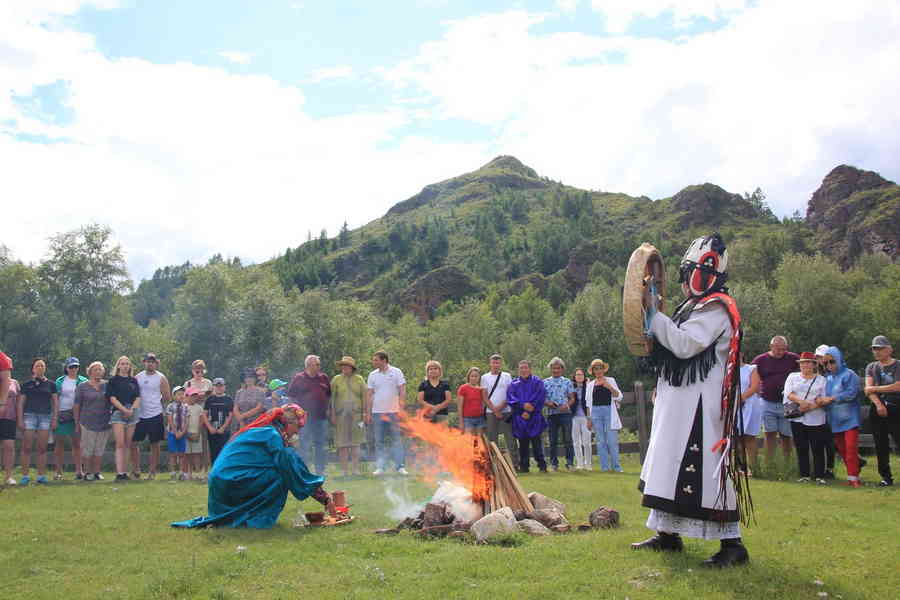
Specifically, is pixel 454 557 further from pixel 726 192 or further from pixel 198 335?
pixel 726 192

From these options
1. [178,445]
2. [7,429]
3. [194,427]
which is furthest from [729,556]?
[7,429]

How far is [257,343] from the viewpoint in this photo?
181 feet

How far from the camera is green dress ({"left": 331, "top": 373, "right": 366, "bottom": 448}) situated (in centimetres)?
1512

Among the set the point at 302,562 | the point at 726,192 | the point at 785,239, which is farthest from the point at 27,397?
the point at 726,192

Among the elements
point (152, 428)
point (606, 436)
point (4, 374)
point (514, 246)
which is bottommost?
point (606, 436)

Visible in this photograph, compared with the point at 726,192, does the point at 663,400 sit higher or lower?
lower

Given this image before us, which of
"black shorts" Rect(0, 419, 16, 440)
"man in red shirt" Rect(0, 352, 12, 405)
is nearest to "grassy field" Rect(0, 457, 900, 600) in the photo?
"man in red shirt" Rect(0, 352, 12, 405)

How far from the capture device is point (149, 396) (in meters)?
14.9

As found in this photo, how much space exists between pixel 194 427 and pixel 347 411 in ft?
10.2

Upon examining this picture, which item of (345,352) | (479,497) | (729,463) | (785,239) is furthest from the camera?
(785,239)

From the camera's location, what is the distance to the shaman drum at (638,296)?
7004mm

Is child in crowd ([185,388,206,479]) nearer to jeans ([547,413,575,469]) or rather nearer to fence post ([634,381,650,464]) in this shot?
jeans ([547,413,575,469])

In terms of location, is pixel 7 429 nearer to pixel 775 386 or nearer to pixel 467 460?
pixel 467 460

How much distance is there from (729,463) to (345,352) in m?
61.5
